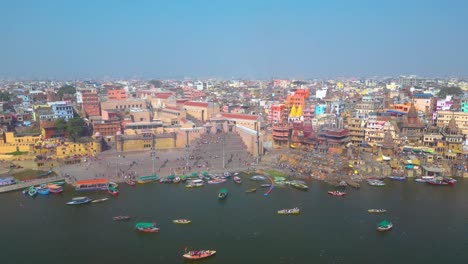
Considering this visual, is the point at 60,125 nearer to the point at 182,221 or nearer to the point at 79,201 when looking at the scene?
the point at 79,201

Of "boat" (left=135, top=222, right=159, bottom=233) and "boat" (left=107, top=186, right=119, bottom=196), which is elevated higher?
"boat" (left=107, top=186, right=119, bottom=196)

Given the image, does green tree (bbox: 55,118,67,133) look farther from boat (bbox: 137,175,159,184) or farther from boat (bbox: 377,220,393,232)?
boat (bbox: 377,220,393,232)

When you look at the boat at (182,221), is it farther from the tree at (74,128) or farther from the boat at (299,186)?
the tree at (74,128)

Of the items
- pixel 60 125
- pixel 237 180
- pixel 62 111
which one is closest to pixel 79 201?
pixel 237 180

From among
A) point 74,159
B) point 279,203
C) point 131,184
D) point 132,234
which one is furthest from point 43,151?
point 279,203

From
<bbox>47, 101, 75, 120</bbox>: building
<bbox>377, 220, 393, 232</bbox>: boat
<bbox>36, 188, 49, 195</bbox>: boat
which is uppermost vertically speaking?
<bbox>47, 101, 75, 120</bbox>: building

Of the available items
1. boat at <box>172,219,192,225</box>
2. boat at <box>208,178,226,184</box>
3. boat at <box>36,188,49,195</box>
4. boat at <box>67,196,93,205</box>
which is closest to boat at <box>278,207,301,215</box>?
boat at <box>172,219,192,225</box>
